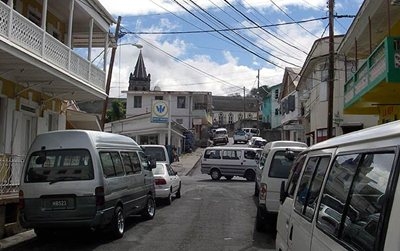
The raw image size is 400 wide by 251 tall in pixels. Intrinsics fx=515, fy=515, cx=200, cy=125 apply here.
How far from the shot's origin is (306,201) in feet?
15.4

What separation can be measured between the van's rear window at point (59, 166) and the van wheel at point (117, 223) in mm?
1194

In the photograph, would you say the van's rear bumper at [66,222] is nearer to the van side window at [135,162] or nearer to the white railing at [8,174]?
the white railing at [8,174]

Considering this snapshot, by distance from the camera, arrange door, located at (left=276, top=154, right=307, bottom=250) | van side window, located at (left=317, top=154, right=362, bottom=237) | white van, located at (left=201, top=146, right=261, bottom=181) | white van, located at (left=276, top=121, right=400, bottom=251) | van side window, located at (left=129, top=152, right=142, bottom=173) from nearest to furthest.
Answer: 1. white van, located at (left=276, top=121, right=400, bottom=251)
2. van side window, located at (left=317, top=154, right=362, bottom=237)
3. door, located at (left=276, top=154, right=307, bottom=250)
4. van side window, located at (left=129, top=152, right=142, bottom=173)
5. white van, located at (left=201, top=146, right=261, bottom=181)

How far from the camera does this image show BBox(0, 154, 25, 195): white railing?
12.5m

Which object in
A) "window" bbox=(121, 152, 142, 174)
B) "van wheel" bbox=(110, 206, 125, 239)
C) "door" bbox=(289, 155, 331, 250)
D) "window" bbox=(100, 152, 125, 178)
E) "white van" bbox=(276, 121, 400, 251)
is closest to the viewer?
"white van" bbox=(276, 121, 400, 251)

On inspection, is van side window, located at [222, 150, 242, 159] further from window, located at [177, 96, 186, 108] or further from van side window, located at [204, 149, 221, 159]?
window, located at [177, 96, 186, 108]

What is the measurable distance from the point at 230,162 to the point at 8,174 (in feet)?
62.4

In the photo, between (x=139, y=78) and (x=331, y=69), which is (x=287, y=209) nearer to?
(x=331, y=69)

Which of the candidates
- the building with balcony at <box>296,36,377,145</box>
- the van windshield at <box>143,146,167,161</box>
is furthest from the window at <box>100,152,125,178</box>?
the building with balcony at <box>296,36,377,145</box>

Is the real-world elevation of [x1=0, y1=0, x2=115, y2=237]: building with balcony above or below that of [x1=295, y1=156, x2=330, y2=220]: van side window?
above

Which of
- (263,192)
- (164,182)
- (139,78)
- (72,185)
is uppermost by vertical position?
(139,78)

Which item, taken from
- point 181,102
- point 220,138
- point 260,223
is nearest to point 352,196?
point 260,223

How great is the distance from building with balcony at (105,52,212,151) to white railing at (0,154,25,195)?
3459 centimetres

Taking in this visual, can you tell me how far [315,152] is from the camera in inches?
199
